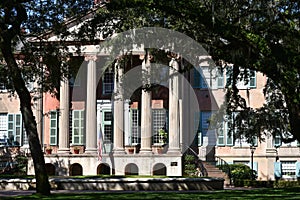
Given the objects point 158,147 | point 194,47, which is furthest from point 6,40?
point 158,147

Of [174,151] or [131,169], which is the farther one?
[131,169]

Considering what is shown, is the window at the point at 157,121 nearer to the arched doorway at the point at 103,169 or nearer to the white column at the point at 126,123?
the white column at the point at 126,123

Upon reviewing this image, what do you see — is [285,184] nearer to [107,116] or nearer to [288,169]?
[288,169]

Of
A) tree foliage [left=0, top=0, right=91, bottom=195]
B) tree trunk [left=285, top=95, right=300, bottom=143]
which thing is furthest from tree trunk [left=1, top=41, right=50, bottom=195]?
tree trunk [left=285, top=95, right=300, bottom=143]

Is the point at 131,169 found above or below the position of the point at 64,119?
below

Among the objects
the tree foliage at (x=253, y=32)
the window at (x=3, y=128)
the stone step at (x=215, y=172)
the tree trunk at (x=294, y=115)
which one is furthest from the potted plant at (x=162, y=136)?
the tree trunk at (x=294, y=115)

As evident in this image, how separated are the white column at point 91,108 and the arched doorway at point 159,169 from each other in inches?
152

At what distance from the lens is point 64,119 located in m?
40.5

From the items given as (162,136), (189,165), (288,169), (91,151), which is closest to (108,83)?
(91,151)

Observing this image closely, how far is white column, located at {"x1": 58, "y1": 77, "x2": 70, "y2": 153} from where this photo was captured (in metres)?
40.2

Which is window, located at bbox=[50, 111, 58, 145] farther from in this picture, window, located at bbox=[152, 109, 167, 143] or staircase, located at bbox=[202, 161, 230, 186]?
staircase, located at bbox=[202, 161, 230, 186]

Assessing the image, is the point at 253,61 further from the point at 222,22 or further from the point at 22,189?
the point at 22,189

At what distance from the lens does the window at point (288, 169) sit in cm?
4012

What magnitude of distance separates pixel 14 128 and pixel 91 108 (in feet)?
20.5
